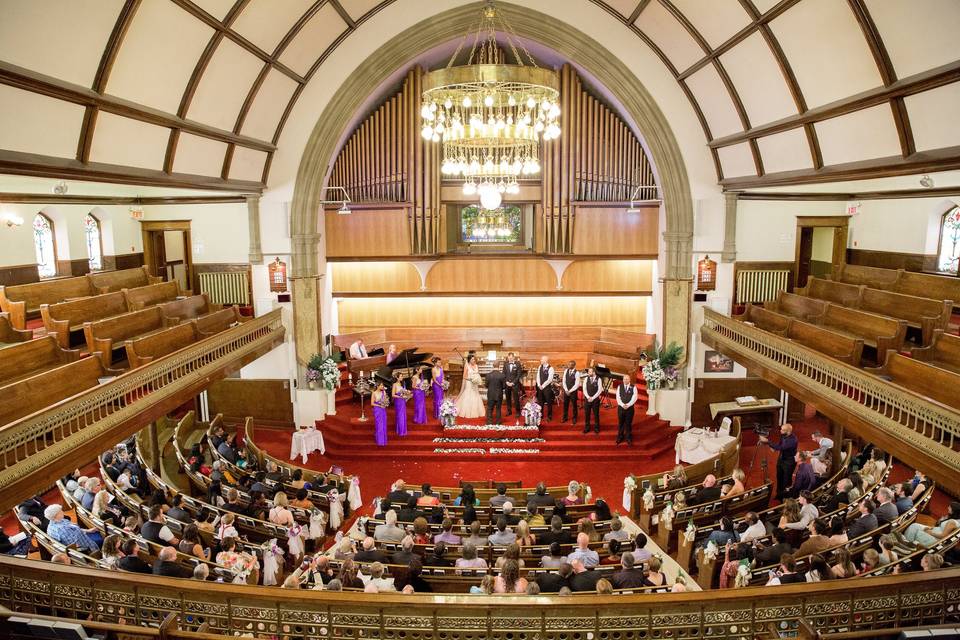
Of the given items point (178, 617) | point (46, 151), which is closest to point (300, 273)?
point (46, 151)

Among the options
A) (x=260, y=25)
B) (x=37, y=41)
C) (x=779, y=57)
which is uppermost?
(x=260, y=25)

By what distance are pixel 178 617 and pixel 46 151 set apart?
6.19 m

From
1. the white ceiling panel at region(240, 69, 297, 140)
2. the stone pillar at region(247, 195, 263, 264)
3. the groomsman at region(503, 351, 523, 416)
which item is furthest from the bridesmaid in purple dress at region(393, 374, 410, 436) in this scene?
the white ceiling panel at region(240, 69, 297, 140)

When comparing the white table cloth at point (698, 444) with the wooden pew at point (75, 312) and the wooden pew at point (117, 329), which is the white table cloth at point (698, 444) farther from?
the wooden pew at point (75, 312)

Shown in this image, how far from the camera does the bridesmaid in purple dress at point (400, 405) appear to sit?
13664mm

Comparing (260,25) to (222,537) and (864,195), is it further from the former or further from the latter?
(864,195)

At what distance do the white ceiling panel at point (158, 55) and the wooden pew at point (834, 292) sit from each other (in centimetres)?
1354

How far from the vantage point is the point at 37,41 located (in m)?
6.69

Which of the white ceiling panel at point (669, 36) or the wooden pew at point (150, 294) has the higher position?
the white ceiling panel at point (669, 36)

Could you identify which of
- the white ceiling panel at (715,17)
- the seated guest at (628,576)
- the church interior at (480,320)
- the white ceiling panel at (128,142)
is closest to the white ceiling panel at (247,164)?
the church interior at (480,320)

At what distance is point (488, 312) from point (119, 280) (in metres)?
9.99

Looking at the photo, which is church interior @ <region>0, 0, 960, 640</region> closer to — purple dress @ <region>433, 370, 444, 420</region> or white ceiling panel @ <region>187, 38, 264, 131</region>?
white ceiling panel @ <region>187, 38, 264, 131</region>

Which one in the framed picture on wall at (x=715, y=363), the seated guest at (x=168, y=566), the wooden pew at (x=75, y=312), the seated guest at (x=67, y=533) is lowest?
the seated guest at (x=67, y=533)

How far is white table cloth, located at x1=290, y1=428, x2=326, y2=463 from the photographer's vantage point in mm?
13461
